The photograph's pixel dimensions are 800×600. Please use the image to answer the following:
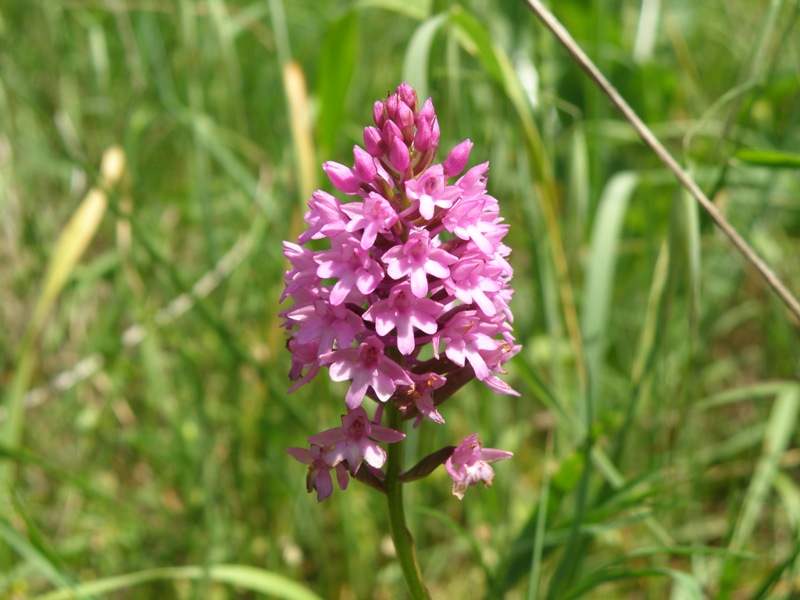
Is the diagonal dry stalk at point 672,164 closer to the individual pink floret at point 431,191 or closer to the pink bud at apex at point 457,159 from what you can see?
the pink bud at apex at point 457,159

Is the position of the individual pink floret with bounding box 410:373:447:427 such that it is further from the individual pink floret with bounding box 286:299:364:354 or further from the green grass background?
the green grass background

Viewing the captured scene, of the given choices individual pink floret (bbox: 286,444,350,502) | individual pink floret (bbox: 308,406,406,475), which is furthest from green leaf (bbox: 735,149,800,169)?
individual pink floret (bbox: 286,444,350,502)

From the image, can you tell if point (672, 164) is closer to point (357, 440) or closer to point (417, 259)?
point (417, 259)

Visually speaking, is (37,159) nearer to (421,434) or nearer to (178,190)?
(178,190)

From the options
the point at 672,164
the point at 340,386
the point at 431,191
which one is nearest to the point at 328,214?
the point at 431,191

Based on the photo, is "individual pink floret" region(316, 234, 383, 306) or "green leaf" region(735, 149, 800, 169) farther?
"green leaf" region(735, 149, 800, 169)

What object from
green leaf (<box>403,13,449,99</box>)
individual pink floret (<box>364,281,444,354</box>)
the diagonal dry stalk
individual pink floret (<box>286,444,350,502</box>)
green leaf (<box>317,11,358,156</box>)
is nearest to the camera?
individual pink floret (<box>364,281,444,354</box>)

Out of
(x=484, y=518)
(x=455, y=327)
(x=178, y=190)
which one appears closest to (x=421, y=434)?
(x=484, y=518)
